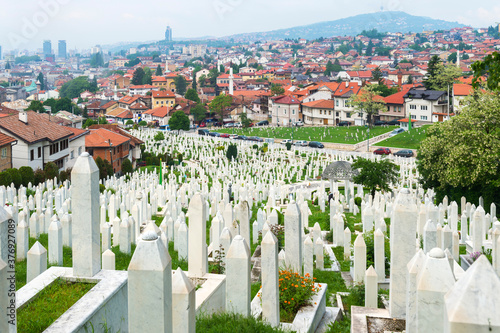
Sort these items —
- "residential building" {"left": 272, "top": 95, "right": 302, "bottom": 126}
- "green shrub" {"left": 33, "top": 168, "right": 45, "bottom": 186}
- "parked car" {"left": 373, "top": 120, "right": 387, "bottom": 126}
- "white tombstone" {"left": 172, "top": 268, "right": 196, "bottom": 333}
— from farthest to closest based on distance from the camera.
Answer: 1. "residential building" {"left": 272, "top": 95, "right": 302, "bottom": 126}
2. "parked car" {"left": 373, "top": 120, "right": 387, "bottom": 126}
3. "green shrub" {"left": 33, "top": 168, "right": 45, "bottom": 186}
4. "white tombstone" {"left": 172, "top": 268, "right": 196, "bottom": 333}

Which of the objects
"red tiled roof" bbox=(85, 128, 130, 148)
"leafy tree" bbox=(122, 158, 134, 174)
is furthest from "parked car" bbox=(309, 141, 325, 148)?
"leafy tree" bbox=(122, 158, 134, 174)

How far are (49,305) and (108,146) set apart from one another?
1439 inches

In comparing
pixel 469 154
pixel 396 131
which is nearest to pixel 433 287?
pixel 469 154

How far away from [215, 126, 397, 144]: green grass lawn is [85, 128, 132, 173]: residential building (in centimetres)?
2528

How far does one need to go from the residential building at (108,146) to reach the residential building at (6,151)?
9.46 metres

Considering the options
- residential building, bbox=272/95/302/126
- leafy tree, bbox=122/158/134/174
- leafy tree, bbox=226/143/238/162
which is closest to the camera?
leafy tree, bbox=122/158/134/174

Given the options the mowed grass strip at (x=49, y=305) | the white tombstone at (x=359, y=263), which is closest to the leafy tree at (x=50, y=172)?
the white tombstone at (x=359, y=263)

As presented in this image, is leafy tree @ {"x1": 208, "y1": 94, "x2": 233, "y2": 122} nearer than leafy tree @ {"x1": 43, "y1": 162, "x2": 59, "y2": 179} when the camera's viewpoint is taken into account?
No

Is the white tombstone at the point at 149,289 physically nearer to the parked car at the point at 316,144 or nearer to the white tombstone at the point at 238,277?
the white tombstone at the point at 238,277

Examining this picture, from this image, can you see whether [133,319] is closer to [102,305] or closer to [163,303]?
[163,303]

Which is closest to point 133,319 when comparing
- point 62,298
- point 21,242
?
point 62,298

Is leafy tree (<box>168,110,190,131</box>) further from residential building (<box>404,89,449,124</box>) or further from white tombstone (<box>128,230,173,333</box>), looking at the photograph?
white tombstone (<box>128,230,173,333</box>)

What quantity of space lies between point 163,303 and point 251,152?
43.2 metres

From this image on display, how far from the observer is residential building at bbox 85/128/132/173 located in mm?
40938
